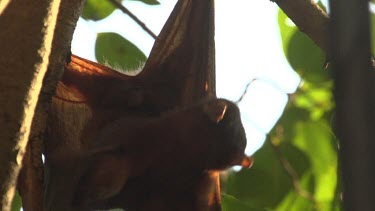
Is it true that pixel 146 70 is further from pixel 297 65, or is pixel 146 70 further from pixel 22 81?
pixel 22 81

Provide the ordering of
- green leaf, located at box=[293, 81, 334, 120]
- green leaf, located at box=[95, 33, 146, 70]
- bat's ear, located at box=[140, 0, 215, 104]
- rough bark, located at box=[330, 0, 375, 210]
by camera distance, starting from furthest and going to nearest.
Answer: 1. green leaf, located at box=[293, 81, 334, 120]
2. green leaf, located at box=[95, 33, 146, 70]
3. bat's ear, located at box=[140, 0, 215, 104]
4. rough bark, located at box=[330, 0, 375, 210]

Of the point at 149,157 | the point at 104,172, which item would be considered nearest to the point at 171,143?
the point at 149,157

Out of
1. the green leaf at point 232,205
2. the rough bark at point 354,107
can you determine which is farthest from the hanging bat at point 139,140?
the rough bark at point 354,107

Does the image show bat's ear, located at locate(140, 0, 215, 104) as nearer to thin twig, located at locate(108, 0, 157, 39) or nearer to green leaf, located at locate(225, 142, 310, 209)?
thin twig, located at locate(108, 0, 157, 39)

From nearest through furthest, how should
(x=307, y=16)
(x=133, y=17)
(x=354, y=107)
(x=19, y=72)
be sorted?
(x=354, y=107) → (x=19, y=72) → (x=307, y=16) → (x=133, y=17)

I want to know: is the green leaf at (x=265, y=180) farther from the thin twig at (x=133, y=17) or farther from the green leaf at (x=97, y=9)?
the green leaf at (x=97, y=9)

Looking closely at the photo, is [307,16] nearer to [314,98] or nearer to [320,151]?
[320,151]

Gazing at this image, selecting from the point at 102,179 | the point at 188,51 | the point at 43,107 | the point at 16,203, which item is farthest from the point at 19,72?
the point at 188,51

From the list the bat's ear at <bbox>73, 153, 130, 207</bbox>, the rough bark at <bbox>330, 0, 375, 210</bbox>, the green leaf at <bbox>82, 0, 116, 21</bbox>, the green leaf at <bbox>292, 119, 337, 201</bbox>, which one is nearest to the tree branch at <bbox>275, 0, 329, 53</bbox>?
the green leaf at <bbox>292, 119, 337, 201</bbox>
